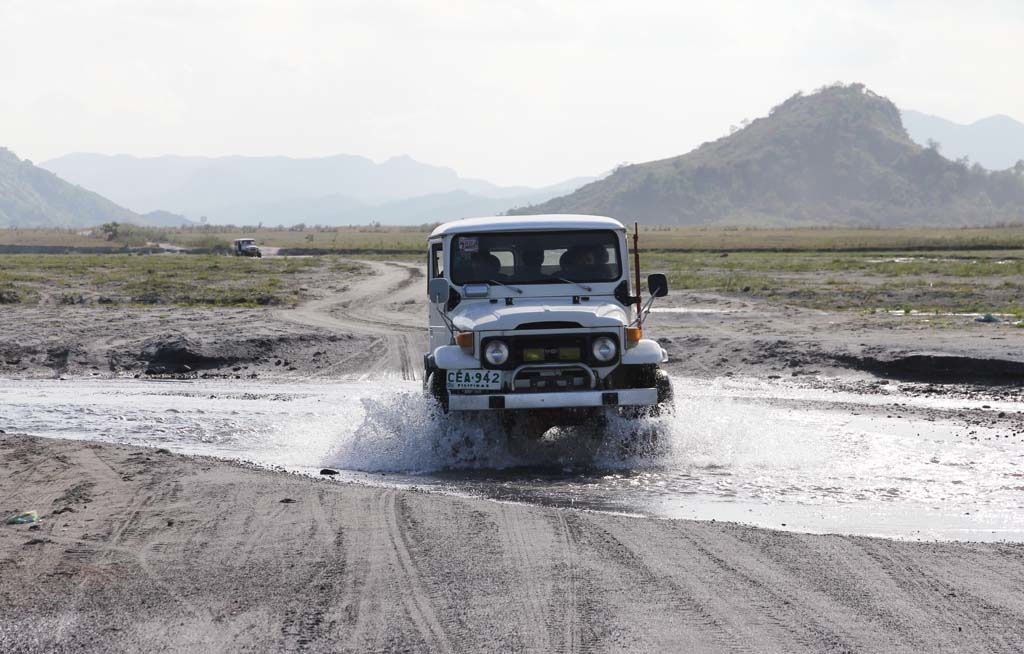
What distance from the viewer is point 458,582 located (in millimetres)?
6473

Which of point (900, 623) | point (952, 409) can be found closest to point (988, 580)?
point (900, 623)

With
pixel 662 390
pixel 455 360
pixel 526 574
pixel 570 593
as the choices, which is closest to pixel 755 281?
pixel 662 390

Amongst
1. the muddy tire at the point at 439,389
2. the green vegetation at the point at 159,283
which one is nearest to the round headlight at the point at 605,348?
the muddy tire at the point at 439,389

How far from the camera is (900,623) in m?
5.72

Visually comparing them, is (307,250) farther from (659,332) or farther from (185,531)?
(185,531)

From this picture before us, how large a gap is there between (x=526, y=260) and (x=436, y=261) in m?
1.06

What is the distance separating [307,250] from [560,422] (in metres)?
71.3

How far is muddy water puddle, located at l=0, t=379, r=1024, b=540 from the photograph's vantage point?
8820mm

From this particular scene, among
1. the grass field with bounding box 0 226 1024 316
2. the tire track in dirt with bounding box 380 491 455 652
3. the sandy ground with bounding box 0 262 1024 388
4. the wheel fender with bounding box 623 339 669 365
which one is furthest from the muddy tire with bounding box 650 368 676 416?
the grass field with bounding box 0 226 1024 316

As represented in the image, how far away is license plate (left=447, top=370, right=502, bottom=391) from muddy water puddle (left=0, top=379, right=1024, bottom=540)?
2.03 ft

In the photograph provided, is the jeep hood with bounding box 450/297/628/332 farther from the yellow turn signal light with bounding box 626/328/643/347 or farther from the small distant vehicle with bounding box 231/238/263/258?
the small distant vehicle with bounding box 231/238/263/258

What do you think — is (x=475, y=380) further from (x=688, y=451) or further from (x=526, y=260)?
(x=688, y=451)

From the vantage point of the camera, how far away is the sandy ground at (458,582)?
5.58m

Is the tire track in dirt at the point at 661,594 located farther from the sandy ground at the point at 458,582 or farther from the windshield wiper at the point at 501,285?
the windshield wiper at the point at 501,285
